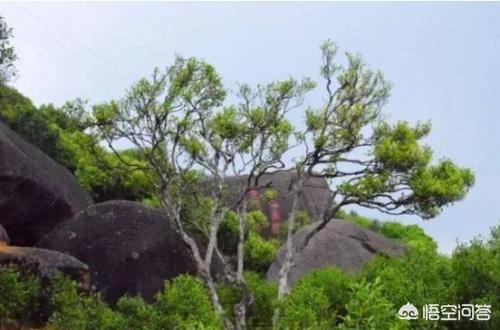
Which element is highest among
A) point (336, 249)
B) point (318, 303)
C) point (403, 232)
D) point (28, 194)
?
point (403, 232)

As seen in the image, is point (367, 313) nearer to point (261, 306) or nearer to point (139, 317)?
point (139, 317)

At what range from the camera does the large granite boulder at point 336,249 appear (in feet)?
59.8

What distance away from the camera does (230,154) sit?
15.0 m

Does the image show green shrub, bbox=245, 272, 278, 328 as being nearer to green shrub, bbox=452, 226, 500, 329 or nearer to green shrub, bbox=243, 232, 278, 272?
green shrub, bbox=452, 226, 500, 329

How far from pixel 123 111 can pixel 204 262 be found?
3697mm

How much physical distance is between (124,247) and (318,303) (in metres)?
6.29

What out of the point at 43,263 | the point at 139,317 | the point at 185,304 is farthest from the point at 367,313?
the point at 43,263

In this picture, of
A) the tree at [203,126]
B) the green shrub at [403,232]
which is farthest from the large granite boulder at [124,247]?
the green shrub at [403,232]

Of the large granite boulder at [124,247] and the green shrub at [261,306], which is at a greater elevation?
the large granite boulder at [124,247]

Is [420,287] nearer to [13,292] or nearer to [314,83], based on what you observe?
[13,292]

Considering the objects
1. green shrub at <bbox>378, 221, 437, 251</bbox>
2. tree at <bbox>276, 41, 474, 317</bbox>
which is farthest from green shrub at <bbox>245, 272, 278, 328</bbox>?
green shrub at <bbox>378, 221, 437, 251</bbox>

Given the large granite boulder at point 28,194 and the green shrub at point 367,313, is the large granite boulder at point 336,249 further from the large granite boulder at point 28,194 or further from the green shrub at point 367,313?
the green shrub at point 367,313

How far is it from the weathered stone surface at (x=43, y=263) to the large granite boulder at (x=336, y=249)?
21.5ft

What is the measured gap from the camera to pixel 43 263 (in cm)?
1149
